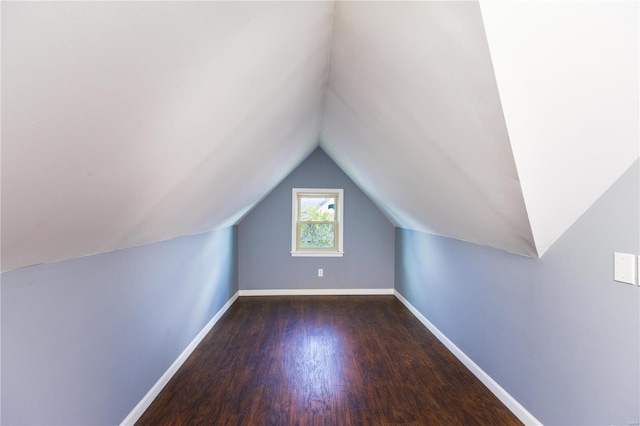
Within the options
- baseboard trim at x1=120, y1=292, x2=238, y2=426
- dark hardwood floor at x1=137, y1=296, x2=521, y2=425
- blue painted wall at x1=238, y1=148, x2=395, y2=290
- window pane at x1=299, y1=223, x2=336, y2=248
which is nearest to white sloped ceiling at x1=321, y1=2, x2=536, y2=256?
dark hardwood floor at x1=137, y1=296, x2=521, y2=425

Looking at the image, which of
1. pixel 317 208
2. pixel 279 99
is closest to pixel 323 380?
pixel 279 99

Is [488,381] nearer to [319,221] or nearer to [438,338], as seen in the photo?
[438,338]

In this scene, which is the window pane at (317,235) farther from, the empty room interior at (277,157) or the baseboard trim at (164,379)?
the empty room interior at (277,157)

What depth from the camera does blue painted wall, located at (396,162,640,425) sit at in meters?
1.36

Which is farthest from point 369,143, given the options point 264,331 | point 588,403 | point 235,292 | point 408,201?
point 235,292

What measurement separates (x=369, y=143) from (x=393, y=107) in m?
0.82

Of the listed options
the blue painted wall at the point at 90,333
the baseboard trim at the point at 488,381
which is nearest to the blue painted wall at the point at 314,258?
the baseboard trim at the point at 488,381

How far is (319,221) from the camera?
5.19 m

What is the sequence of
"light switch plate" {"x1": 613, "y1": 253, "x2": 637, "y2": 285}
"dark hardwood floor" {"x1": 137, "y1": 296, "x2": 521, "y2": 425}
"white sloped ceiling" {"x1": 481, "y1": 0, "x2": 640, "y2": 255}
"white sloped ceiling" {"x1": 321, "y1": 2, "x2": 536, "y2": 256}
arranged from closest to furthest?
"white sloped ceiling" {"x1": 481, "y1": 0, "x2": 640, "y2": 255} → "white sloped ceiling" {"x1": 321, "y1": 2, "x2": 536, "y2": 256} → "light switch plate" {"x1": 613, "y1": 253, "x2": 637, "y2": 285} → "dark hardwood floor" {"x1": 137, "y1": 296, "x2": 521, "y2": 425}

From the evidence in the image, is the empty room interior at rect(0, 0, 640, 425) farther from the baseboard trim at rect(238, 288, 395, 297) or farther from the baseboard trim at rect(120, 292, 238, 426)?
the baseboard trim at rect(238, 288, 395, 297)

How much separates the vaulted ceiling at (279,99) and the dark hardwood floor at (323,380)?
1.19m

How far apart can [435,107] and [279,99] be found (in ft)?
3.24

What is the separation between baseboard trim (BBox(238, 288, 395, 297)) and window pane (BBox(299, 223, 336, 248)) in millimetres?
731

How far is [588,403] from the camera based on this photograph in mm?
1534
